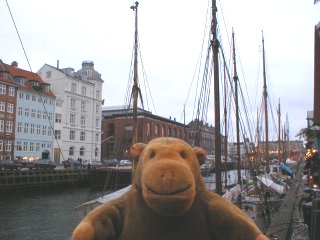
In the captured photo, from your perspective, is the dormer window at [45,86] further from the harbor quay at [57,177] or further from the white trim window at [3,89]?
the harbor quay at [57,177]

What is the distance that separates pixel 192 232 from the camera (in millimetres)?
2914

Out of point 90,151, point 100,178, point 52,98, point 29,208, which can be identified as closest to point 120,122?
point 90,151

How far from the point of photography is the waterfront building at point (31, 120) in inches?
2112

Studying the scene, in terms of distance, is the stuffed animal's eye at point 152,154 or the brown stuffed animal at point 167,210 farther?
the stuffed animal's eye at point 152,154

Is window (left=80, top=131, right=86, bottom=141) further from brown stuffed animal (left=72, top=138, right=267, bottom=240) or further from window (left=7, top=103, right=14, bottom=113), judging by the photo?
brown stuffed animal (left=72, top=138, right=267, bottom=240)

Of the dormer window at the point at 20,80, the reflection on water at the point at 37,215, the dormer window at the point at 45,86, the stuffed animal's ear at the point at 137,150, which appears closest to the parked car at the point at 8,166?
the reflection on water at the point at 37,215

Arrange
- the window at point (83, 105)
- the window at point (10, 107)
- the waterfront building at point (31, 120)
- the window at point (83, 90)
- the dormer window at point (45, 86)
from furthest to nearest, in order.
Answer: the window at point (83, 90)
the window at point (83, 105)
the dormer window at point (45, 86)
the waterfront building at point (31, 120)
the window at point (10, 107)

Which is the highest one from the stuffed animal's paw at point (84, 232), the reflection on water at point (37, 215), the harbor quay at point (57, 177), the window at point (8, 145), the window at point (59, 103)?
the window at point (59, 103)

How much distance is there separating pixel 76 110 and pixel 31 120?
10.6 metres

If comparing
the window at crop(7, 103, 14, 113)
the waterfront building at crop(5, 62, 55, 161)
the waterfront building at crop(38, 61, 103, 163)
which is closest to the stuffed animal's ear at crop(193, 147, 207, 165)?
the waterfront building at crop(5, 62, 55, 161)

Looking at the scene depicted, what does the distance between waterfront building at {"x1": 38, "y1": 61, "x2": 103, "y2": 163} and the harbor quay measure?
60.4ft

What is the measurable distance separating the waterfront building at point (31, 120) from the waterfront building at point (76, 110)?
1991 mm

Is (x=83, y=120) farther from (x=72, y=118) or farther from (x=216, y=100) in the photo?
(x=216, y=100)

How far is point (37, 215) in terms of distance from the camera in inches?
904
